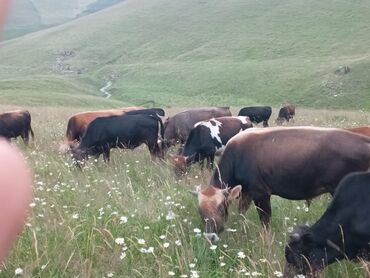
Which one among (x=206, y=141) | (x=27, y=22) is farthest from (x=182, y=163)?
(x=27, y=22)

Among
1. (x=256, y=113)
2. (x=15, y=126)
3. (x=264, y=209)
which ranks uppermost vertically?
(x=264, y=209)

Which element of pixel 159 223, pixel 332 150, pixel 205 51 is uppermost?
pixel 159 223

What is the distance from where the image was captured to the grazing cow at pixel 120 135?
43.5 ft

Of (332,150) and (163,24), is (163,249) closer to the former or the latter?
(332,150)

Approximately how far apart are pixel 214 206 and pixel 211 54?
7370cm

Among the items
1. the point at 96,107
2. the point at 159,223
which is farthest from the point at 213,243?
the point at 96,107

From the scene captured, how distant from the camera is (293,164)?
7328mm

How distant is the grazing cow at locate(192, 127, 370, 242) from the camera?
7.16 meters

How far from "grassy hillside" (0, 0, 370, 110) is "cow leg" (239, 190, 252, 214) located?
38.1 m

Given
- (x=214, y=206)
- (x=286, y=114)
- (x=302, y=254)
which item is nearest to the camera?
(x=302, y=254)

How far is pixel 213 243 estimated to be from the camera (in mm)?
5262

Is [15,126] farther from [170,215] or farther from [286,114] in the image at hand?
[286,114]

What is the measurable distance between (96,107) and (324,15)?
46.4 meters

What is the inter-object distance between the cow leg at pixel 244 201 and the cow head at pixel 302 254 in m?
2.18
